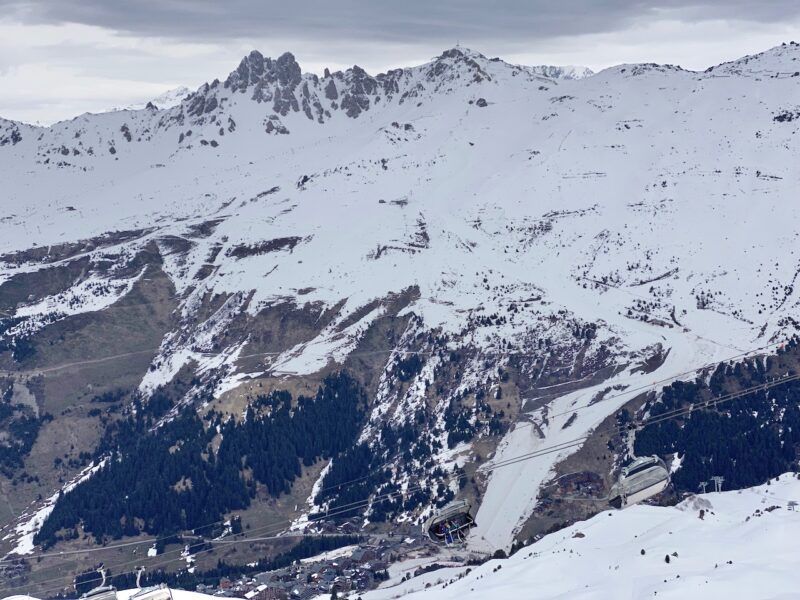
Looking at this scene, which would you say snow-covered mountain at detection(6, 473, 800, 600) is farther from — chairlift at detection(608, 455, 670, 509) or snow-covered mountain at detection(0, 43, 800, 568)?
snow-covered mountain at detection(0, 43, 800, 568)

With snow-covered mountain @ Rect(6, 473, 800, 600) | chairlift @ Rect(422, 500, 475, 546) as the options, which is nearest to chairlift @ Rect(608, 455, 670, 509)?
snow-covered mountain @ Rect(6, 473, 800, 600)

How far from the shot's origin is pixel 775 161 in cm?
18350

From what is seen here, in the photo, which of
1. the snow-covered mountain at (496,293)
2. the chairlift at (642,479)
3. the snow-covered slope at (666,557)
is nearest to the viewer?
the snow-covered slope at (666,557)

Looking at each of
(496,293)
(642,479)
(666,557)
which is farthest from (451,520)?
(496,293)

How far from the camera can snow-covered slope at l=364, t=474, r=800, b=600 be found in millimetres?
79062

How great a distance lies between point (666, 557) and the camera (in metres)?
85.3

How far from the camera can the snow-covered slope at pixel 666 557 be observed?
7906 centimetres

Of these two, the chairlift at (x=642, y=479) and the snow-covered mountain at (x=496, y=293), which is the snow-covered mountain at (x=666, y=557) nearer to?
the chairlift at (x=642, y=479)

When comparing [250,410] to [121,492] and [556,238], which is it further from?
[556,238]

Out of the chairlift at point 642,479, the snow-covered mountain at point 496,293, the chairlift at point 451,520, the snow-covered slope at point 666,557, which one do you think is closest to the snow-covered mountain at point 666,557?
the snow-covered slope at point 666,557

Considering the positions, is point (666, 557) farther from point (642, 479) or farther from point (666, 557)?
point (642, 479)

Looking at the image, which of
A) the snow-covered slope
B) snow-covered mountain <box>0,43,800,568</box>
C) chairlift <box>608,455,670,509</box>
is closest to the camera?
the snow-covered slope

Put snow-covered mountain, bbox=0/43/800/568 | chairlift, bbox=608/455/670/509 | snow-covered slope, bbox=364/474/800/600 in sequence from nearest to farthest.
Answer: snow-covered slope, bbox=364/474/800/600
chairlift, bbox=608/455/670/509
snow-covered mountain, bbox=0/43/800/568

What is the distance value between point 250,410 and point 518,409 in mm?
27846
